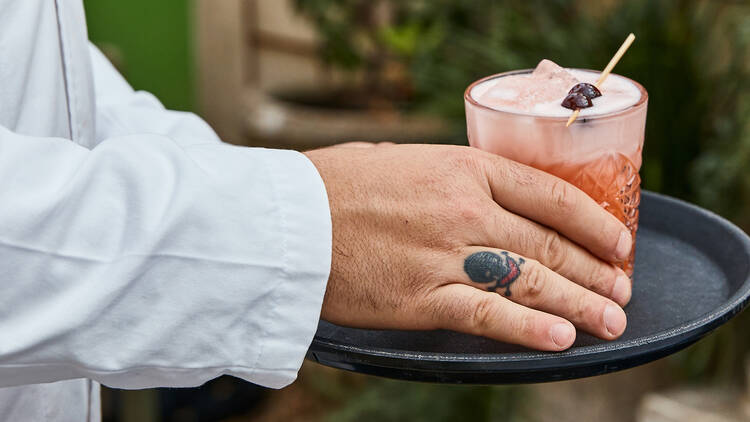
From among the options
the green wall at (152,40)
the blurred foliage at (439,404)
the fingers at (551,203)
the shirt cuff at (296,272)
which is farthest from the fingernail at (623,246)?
the green wall at (152,40)

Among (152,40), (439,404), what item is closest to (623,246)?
(439,404)

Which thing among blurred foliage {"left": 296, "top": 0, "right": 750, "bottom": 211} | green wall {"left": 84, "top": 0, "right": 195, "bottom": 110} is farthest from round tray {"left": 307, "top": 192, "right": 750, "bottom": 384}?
green wall {"left": 84, "top": 0, "right": 195, "bottom": 110}

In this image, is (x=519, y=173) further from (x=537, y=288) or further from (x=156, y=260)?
(x=156, y=260)

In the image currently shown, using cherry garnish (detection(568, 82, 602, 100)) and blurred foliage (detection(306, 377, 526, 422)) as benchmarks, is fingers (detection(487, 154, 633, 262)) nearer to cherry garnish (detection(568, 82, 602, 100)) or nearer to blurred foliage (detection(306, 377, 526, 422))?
cherry garnish (detection(568, 82, 602, 100))

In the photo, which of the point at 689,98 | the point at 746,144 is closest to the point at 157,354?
the point at 746,144

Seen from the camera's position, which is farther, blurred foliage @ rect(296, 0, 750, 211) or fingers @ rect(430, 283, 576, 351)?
blurred foliage @ rect(296, 0, 750, 211)
